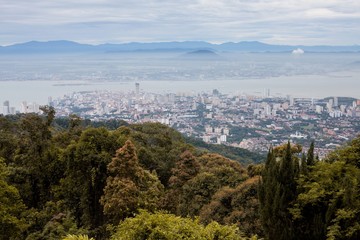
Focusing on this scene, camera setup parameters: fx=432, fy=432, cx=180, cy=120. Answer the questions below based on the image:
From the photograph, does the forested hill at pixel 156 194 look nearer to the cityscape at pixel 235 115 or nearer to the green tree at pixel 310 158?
the green tree at pixel 310 158

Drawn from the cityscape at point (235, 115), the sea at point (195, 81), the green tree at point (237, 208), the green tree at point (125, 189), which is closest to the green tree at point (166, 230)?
the green tree at point (125, 189)

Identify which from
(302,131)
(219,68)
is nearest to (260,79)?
(219,68)

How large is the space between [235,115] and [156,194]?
47.8 meters

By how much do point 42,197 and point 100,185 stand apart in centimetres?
256

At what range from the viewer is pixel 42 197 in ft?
47.7

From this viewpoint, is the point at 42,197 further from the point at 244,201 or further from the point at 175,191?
the point at 244,201

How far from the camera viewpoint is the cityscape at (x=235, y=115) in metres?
41.1

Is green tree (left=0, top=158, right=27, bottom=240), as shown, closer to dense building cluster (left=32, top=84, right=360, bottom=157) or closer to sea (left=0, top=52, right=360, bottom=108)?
dense building cluster (left=32, top=84, right=360, bottom=157)

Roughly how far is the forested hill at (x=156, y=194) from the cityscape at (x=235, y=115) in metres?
17.9

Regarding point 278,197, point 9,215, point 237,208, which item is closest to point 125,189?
point 9,215

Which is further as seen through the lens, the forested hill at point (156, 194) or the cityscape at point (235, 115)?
the cityscape at point (235, 115)

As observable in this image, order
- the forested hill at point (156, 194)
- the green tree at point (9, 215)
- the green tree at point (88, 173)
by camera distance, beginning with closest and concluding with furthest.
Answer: the forested hill at point (156, 194)
the green tree at point (9, 215)
the green tree at point (88, 173)

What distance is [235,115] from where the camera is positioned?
196 ft

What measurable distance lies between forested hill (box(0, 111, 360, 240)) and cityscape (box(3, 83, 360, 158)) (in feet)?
58.6
